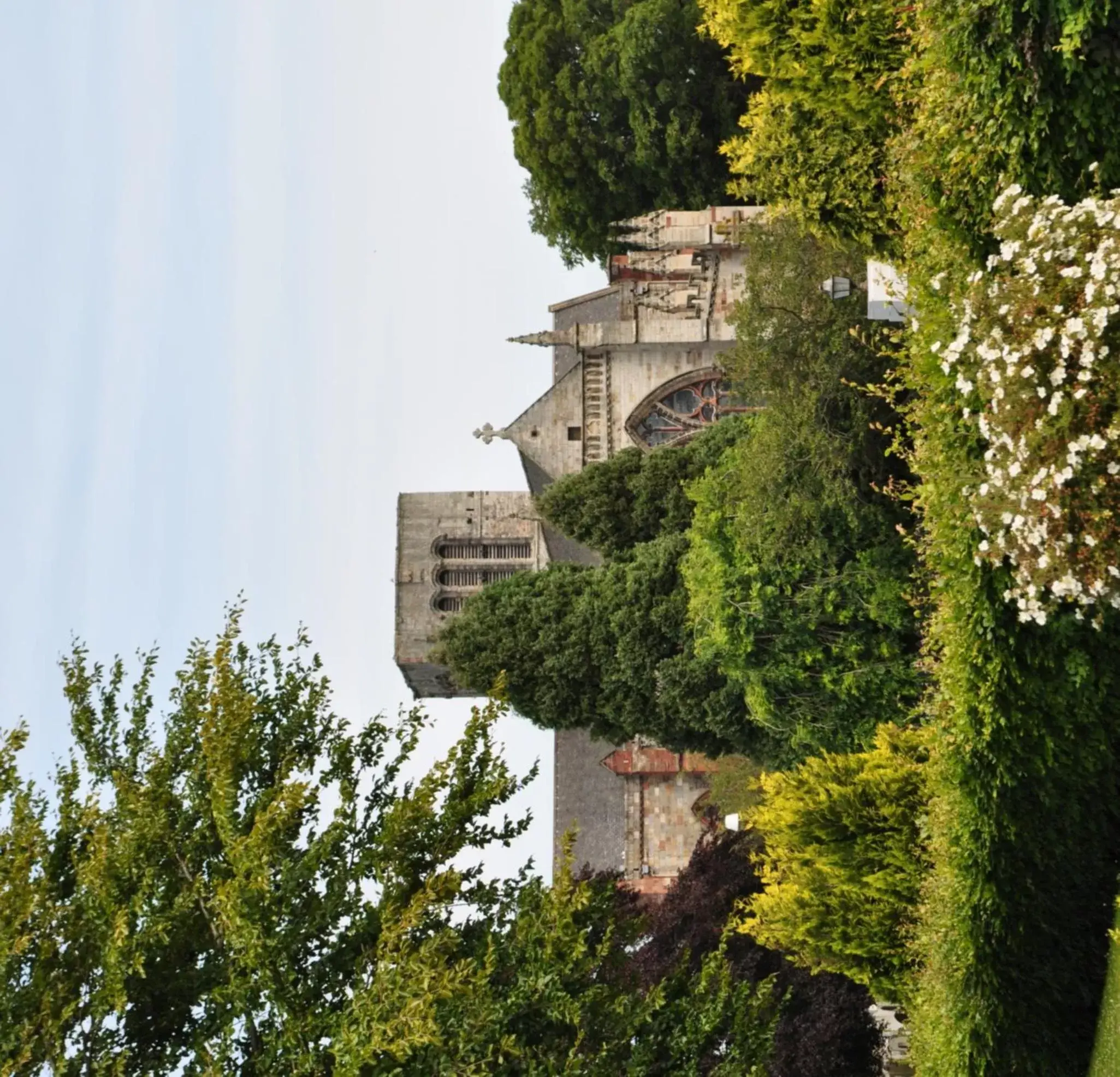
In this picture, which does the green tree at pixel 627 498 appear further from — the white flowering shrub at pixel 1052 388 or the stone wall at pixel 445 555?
the white flowering shrub at pixel 1052 388

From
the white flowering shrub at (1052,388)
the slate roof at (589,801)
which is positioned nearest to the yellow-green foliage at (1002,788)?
the white flowering shrub at (1052,388)

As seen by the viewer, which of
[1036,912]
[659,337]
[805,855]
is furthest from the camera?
[659,337]

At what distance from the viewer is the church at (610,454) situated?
3484 cm

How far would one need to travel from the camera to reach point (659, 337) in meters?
34.7

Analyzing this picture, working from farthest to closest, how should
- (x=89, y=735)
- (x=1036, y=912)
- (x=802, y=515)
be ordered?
1. (x=802, y=515)
2. (x=1036, y=912)
3. (x=89, y=735)

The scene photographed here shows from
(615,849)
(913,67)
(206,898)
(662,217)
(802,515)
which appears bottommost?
(615,849)

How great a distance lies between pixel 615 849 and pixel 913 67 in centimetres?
2921

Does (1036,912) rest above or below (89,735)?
below

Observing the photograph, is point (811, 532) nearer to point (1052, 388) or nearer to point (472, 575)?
point (1052, 388)

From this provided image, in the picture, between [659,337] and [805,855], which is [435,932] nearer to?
[805,855]

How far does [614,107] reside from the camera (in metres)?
38.3

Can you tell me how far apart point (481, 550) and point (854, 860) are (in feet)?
64.3

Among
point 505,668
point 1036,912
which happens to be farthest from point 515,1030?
point 505,668

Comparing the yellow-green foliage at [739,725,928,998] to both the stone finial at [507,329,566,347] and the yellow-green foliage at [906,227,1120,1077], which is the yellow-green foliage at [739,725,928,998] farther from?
the stone finial at [507,329,566,347]
